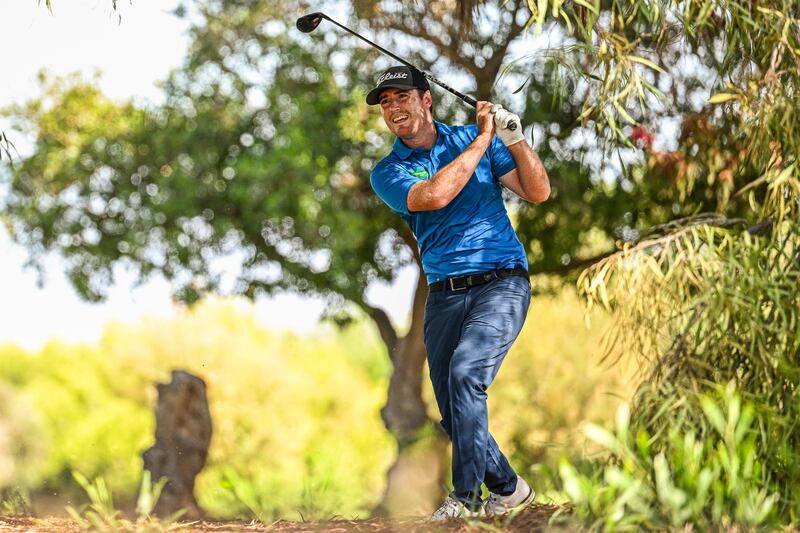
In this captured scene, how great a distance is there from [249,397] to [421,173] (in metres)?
15.1

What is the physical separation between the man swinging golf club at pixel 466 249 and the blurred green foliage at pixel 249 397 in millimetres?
9098

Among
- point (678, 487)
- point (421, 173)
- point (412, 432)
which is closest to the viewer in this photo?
point (678, 487)

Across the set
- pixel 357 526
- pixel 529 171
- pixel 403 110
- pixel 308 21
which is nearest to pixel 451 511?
pixel 357 526

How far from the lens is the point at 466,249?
4.17m

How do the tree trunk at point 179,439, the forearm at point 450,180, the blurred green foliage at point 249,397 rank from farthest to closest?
the blurred green foliage at point 249,397
the tree trunk at point 179,439
the forearm at point 450,180

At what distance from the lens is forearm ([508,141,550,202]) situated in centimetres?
421

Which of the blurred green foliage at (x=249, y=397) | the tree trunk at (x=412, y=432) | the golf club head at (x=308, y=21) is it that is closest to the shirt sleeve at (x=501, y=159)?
the golf club head at (x=308, y=21)

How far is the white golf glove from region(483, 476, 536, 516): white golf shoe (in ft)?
4.53

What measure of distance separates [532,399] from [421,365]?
5.91m

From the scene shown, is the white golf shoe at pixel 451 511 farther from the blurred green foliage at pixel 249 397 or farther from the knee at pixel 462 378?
the blurred green foliage at pixel 249 397

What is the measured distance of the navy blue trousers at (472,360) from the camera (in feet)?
13.0

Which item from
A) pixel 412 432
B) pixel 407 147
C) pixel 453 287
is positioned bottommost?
pixel 412 432

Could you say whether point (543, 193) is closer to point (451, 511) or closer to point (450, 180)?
point (450, 180)

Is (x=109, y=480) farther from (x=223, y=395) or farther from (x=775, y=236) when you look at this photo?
(x=775, y=236)
